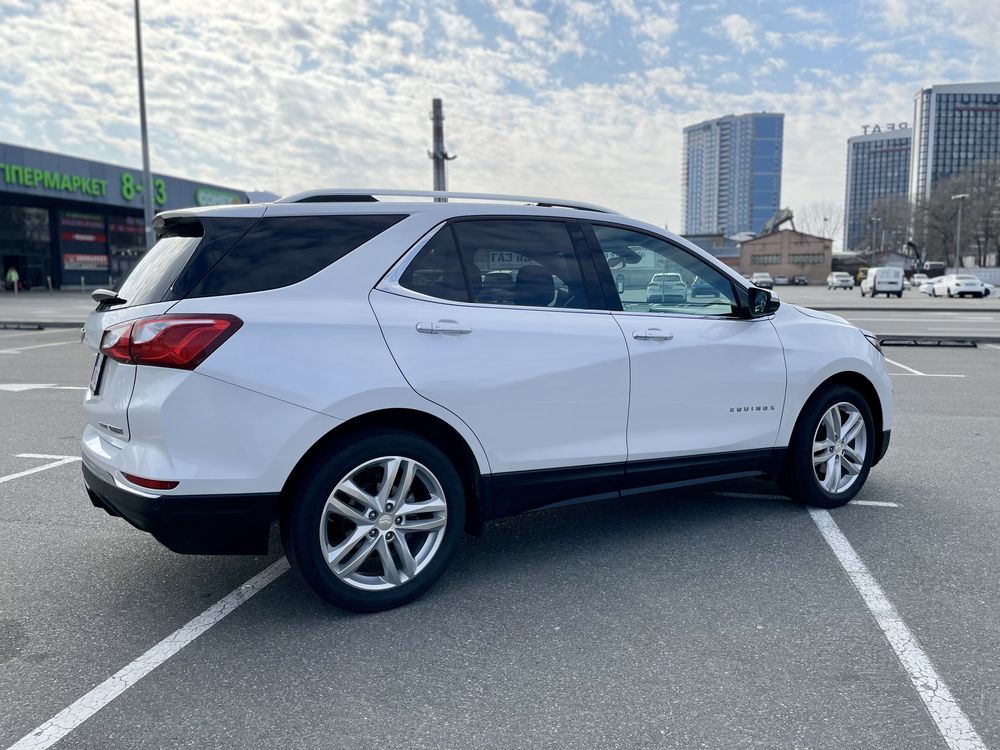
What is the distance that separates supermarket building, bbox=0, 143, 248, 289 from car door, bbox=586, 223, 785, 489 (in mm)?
41734

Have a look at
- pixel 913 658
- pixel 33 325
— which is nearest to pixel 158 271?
pixel 913 658

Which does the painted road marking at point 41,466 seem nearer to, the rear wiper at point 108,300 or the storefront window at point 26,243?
the rear wiper at point 108,300

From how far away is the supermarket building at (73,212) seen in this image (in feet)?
130

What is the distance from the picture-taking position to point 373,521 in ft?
11.1

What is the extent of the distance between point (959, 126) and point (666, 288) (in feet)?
487

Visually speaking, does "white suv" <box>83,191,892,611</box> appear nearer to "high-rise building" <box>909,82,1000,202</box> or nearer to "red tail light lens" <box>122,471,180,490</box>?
"red tail light lens" <box>122,471,180,490</box>

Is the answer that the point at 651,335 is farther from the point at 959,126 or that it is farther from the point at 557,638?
the point at 959,126

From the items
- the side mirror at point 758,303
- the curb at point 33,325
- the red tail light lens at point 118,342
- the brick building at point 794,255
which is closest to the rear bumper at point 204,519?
the red tail light lens at point 118,342

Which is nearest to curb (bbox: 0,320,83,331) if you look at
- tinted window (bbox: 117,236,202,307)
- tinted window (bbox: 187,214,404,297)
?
tinted window (bbox: 117,236,202,307)

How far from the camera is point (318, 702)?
274 cm

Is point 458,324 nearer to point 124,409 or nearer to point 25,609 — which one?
point 124,409

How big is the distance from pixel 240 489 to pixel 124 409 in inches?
22.9

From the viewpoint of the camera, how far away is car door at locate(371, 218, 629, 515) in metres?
3.46

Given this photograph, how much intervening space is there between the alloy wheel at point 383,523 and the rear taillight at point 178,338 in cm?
76
